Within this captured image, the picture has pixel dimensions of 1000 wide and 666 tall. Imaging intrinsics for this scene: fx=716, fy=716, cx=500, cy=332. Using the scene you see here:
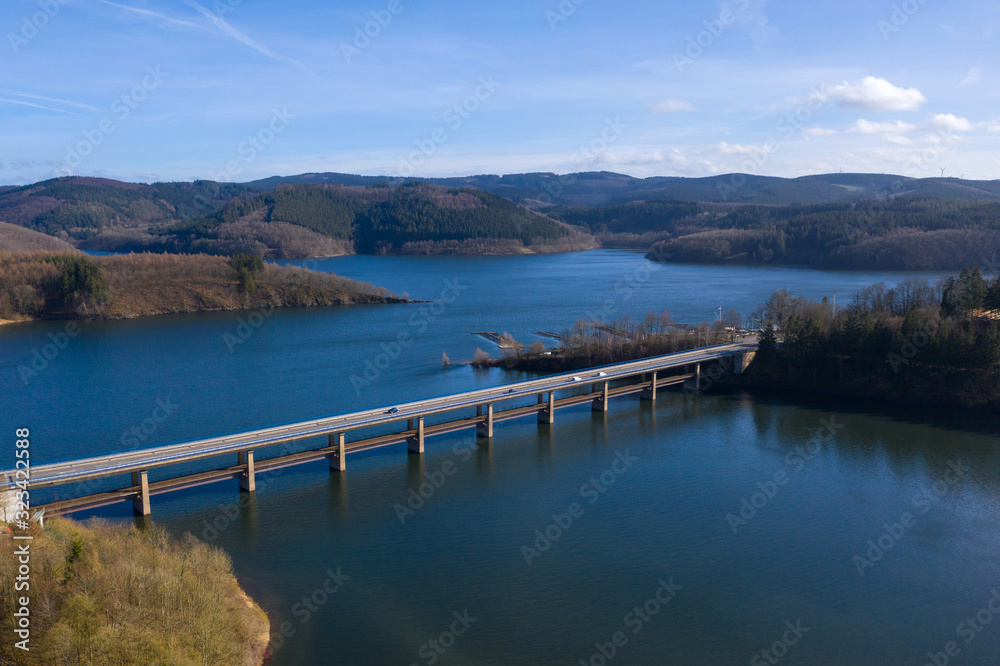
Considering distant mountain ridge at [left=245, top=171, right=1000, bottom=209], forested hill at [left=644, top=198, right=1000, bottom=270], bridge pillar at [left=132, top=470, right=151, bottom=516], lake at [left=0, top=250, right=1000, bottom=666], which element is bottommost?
lake at [left=0, top=250, right=1000, bottom=666]

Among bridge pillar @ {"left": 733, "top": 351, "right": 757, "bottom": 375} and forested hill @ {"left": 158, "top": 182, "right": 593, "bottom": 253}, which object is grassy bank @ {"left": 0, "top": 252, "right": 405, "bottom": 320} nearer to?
bridge pillar @ {"left": 733, "top": 351, "right": 757, "bottom": 375}

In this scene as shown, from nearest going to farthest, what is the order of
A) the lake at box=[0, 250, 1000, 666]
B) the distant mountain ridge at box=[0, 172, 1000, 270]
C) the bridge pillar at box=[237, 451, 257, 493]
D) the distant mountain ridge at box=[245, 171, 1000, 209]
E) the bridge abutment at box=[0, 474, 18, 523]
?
the lake at box=[0, 250, 1000, 666], the bridge abutment at box=[0, 474, 18, 523], the bridge pillar at box=[237, 451, 257, 493], the distant mountain ridge at box=[0, 172, 1000, 270], the distant mountain ridge at box=[245, 171, 1000, 209]

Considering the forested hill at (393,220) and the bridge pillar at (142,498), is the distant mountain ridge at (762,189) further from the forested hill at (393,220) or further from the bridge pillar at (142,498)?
the bridge pillar at (142,498)

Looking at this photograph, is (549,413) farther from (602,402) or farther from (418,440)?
(418,440)

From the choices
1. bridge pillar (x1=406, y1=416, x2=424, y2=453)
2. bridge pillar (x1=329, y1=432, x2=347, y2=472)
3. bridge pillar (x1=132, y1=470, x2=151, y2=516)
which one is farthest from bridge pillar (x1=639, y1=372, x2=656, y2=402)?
bridge pillar (x1=132, y1=470, x2=151, y2=516)

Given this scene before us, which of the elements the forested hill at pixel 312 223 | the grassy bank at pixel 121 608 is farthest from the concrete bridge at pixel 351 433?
the forested hill at pixel 312 223

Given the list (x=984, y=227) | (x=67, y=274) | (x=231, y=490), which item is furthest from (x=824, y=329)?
(x=984, y=227)
